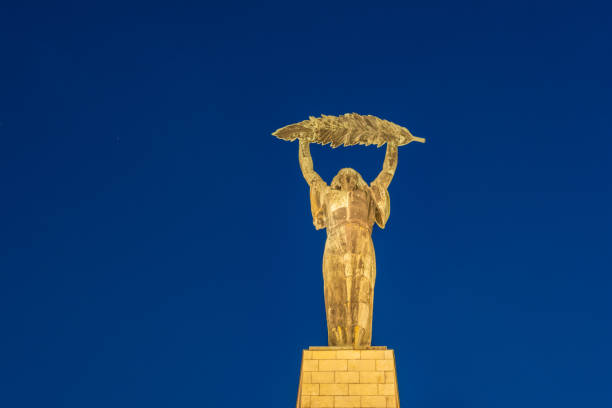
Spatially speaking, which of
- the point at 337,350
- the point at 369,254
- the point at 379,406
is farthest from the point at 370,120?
the point at 379,406

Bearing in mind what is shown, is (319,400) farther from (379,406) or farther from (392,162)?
(392,162)

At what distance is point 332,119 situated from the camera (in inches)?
719

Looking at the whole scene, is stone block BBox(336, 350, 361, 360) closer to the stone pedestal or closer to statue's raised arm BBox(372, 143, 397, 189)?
the stone pedestal

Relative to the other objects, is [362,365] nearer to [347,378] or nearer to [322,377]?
[347,378]

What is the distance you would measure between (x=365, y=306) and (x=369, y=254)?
4.19 feet

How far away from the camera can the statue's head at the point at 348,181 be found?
1736 centimetres

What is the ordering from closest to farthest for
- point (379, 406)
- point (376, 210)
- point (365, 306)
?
point (379, 406), point (365, 306), point (376, 210)

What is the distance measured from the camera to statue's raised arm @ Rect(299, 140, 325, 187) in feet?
58.9

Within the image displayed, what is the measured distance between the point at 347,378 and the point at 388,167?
5.77 metres

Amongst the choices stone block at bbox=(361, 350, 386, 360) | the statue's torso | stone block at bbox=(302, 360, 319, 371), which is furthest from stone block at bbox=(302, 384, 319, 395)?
the statue's torso

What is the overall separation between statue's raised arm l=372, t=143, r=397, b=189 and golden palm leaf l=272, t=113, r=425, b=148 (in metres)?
0.21

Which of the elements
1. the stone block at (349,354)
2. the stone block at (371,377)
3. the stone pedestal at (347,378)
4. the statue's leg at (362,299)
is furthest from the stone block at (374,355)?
the statue's leg at (362,299)

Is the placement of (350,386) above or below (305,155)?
below

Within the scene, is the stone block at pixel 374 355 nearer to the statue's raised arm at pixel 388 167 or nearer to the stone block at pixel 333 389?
the stone block at pixel 333 389
